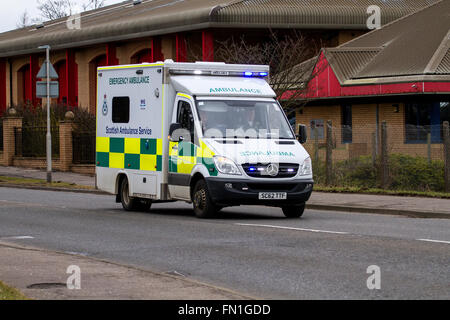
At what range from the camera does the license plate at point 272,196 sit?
1642 cm

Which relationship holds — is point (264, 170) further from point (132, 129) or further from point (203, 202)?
point (132, 129)

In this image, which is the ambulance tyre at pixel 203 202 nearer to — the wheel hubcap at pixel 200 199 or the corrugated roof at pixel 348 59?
the wheel hubcap at pixel 200 199

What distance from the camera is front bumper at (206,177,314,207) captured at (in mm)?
16359

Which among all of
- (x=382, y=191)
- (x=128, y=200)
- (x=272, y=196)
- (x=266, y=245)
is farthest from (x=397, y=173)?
(x=266, y=245)

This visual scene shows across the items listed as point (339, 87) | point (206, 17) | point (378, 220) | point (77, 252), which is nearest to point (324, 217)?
point (378, 220)

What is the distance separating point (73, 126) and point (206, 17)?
347 inches

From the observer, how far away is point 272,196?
649 inches

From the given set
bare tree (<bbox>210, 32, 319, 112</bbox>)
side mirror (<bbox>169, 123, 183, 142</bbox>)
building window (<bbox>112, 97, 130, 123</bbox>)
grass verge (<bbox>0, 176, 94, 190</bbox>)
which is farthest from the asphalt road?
bare tree (<bbox>210, 32, 319, 112</bbox>)

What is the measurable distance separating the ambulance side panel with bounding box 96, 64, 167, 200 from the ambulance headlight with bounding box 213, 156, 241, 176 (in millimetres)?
1792

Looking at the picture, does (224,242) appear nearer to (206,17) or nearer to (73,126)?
(73,126)

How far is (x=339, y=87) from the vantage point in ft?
122

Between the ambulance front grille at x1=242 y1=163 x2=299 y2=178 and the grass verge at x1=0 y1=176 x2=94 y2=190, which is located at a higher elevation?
the ambulance front grille at x1=242 y1=163 x2=299 y2=178

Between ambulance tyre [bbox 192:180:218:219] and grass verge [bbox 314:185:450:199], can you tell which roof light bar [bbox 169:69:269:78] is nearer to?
Result: ambulance tyre [bbox 192:180:218:219]
